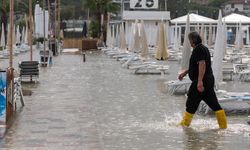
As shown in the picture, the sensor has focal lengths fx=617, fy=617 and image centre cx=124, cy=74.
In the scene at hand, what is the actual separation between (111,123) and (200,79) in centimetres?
185

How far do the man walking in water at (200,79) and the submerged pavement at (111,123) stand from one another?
31 cm

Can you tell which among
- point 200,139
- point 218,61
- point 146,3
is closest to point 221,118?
point 200,139

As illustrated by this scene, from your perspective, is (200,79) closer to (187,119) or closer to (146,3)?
(187,119)

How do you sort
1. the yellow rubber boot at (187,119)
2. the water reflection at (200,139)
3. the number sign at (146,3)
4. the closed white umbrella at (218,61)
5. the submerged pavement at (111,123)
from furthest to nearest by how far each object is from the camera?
the number sign at (146,3) < the closed white umbrella at (218,61) < the yellow rubber boot at (187,119) < the submerged pavement at (111,123) < the water reflection at (200,139)

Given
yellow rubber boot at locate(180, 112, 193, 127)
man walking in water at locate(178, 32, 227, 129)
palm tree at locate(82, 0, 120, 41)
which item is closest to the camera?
man walking in water at locate(178, 32, 227, 129)

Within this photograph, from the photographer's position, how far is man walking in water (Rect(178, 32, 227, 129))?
9656 millimetres

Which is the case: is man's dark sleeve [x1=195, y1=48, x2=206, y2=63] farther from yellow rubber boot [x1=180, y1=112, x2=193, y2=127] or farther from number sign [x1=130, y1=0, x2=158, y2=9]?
number sign [x1=130, y1=0, x2=158, y2=9]

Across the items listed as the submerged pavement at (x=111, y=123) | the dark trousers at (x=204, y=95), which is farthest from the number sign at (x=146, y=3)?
the dark trousers at (x=204, y=95)

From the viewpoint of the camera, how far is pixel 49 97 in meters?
14.4

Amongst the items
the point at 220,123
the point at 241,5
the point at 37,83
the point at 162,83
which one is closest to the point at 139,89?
the point at 162,83

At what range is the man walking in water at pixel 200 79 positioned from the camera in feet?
31.7

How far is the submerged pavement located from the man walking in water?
1.02ft

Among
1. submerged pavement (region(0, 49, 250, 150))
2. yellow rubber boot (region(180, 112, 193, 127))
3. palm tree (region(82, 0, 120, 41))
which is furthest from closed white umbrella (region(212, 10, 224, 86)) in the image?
palm tree (region(82, 0, 120, 41))

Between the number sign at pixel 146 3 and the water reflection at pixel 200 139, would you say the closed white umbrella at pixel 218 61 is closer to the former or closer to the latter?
the water reflection at pixel 200 139
